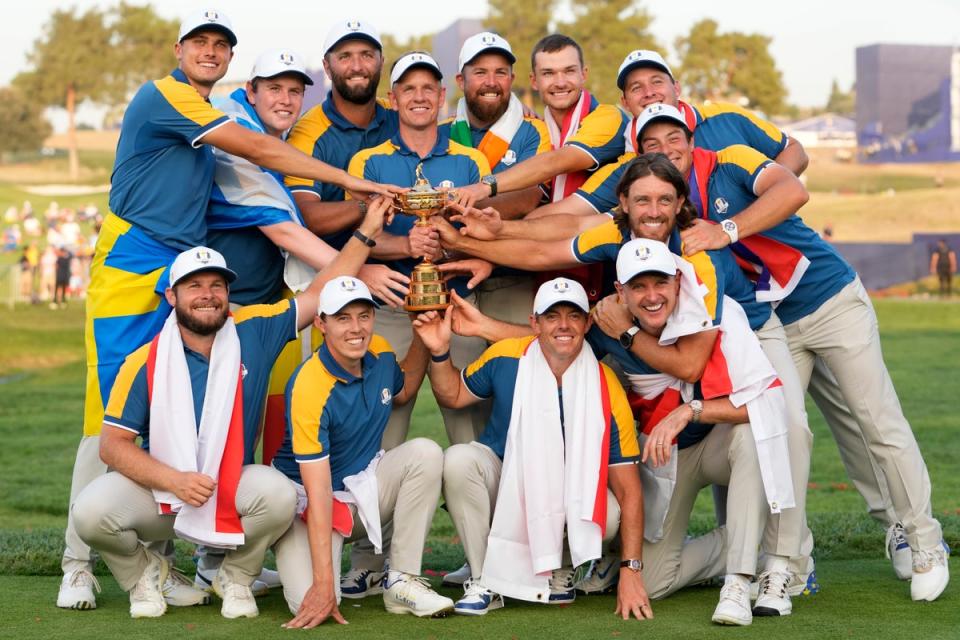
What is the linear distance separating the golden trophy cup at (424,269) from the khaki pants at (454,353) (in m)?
0.65

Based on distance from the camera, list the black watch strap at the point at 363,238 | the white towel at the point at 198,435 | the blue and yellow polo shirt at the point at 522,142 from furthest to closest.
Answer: the blue and yellow polo shirt at the point at 522,142
the black watch strap at the point at 363,238
the white towel at the point at 198,435

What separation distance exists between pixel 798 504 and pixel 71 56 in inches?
2887

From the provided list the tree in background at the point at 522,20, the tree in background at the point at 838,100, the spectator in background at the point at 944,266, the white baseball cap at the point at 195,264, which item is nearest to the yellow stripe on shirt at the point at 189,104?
the white baseball cap at the point at 195,264

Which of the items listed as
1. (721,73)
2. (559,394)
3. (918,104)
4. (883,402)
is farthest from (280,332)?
(721,73)

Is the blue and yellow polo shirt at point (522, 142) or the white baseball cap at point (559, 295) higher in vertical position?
the blue and yellow polo shirt at point (522, 142)

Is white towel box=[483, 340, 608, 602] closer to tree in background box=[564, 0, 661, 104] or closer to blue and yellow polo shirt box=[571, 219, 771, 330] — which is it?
blue and yellow polo shirt box=[571, 219, 771, 330]

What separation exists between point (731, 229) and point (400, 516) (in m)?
2.12

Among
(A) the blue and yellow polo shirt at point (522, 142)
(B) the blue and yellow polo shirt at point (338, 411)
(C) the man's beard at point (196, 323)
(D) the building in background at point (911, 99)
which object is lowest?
(B) the blue and yellow polo shirt at point (338, 411)

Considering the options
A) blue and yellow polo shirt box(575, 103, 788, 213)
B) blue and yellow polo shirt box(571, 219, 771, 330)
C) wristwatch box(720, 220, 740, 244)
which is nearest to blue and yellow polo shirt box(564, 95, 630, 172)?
blue and yellow polo shirt box(575, 103, 788, 213)

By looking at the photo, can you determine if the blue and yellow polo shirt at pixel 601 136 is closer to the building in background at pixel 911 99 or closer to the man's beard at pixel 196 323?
the man's beard at pixel 196 323

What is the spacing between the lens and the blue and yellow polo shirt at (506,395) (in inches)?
254

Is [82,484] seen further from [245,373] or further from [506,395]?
[506,395]

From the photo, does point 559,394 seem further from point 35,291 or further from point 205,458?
point 35,291

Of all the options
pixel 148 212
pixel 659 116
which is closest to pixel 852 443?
pixel 659 116
